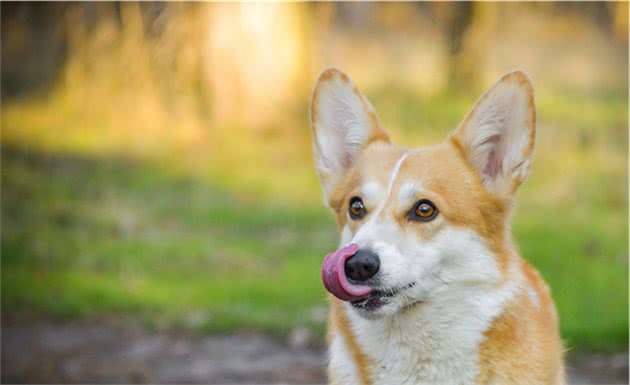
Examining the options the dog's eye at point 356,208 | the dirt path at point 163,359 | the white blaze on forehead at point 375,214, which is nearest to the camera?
the white blaze on forehead at point 375,214

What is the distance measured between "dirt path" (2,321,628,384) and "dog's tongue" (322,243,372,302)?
271 cm

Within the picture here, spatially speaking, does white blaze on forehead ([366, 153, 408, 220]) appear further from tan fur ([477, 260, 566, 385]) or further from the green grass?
the green grass

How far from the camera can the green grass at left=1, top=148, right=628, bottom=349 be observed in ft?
22.3

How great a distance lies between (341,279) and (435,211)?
20.7 inches

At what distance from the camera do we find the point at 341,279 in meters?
3.20

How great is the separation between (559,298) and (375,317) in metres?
3.60

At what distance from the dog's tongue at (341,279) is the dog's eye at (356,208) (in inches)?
12.8

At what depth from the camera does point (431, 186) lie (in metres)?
3.48

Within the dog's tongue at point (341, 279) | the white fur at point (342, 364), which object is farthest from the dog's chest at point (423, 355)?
the dog's tongue at point (341, 279)

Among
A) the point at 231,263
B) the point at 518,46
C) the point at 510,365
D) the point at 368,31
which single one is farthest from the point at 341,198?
the point at 368,31

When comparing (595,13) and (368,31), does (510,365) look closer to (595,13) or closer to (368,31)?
(595,13)

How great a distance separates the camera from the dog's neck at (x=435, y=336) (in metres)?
3.37

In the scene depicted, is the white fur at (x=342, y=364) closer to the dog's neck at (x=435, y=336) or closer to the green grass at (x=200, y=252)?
the dog's neck at (x=435, y=336)

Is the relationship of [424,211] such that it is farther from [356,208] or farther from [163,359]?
[163,359]
